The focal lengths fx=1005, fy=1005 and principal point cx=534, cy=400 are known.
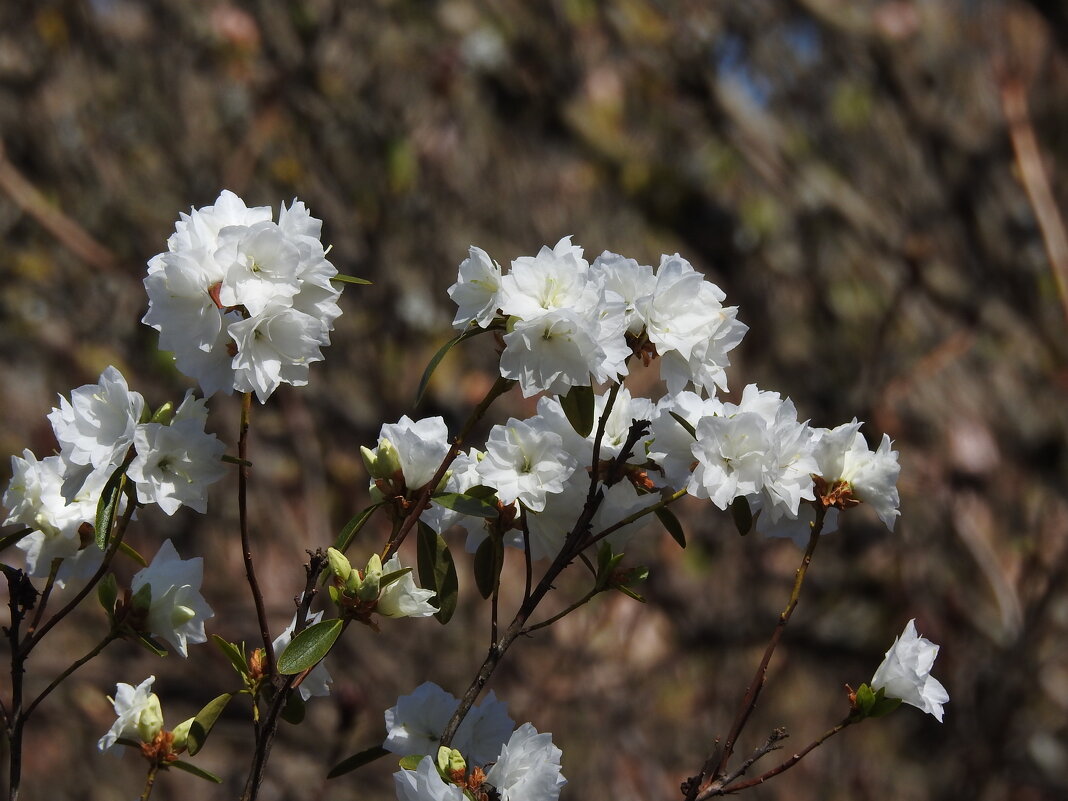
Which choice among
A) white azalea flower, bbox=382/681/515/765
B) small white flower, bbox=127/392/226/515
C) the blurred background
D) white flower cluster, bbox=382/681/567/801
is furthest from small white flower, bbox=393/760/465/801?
the blurred background

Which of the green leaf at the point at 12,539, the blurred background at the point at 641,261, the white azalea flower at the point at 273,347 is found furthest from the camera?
the blurred background at the point at 641,261

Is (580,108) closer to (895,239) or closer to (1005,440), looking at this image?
(895,239)

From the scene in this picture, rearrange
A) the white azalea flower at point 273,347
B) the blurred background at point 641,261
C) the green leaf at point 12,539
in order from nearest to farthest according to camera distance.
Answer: the white azalea flower at point 273,347
the green leaf at point 12,539
the blurred background at point 641,261

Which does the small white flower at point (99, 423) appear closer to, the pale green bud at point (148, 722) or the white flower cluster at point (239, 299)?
the white flower cluster at point (239, 299)

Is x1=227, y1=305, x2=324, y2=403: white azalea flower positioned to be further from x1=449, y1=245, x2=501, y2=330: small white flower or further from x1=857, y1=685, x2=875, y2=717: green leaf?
x1=857, y1=685, x2=875, y2=717: green leaf

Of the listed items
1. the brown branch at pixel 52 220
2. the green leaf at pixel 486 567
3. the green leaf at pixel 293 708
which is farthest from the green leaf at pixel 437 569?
the brown branch at pixel 52 220

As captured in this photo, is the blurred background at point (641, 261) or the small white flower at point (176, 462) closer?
the small white flower at point (176, 462)

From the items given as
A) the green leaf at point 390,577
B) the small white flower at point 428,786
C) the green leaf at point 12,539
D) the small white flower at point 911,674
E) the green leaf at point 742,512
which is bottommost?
the small white flower at point 911,674

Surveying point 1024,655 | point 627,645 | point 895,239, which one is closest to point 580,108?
point 895,239
